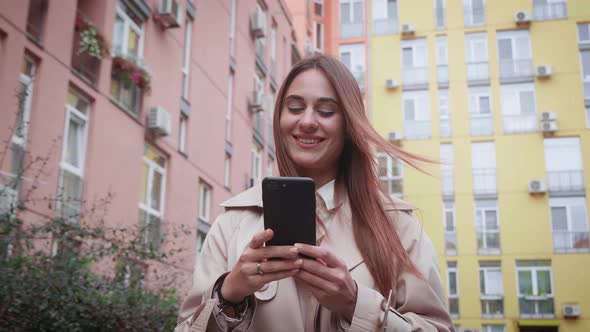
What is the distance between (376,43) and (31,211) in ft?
50.6

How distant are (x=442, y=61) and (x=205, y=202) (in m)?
10.1

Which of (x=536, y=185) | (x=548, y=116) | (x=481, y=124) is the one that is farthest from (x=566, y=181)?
(x=481, y=124)

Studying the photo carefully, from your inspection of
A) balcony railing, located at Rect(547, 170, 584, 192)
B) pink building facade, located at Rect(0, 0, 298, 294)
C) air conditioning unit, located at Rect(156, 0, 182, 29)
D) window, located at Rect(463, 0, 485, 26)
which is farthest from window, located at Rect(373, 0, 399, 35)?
A: air conditioning unit, located at Rect(156, 0, 182, 29)

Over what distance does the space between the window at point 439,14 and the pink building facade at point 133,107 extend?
6.38 metres

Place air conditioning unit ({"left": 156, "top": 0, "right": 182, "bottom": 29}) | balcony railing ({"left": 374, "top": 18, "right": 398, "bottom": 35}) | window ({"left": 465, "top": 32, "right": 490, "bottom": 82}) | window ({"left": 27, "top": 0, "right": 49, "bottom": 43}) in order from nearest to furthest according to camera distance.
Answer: window ({"left": 27, "top": 0, "right": 49, "bottom": 43}), air conditioning unit ({"left": 156, "top": 0, "right": 182, "bottom": 29}), window ({"left": 465, "top": 32, "right": 490, "bottom": 82}), balcony railing ({"left": 374, "top": 18, "right": 398, "bottom": 35})

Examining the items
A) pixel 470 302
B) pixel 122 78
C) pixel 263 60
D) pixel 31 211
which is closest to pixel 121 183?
pixel 122 78

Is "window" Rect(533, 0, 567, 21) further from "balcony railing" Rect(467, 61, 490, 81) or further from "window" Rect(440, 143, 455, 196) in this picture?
"window" Rect(440, 143, 455, 196)

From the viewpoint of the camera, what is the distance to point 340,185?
161cm

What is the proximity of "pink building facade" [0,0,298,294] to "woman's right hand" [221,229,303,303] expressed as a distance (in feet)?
12.7

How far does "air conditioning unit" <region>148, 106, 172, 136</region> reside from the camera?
31.7 ft

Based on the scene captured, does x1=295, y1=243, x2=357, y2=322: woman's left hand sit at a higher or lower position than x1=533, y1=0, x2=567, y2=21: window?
lower

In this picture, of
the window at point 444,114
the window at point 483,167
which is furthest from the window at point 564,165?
the window at point 444,114

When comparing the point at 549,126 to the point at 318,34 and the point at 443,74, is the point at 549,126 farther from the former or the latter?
the point at 318,34

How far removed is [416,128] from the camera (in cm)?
1997
